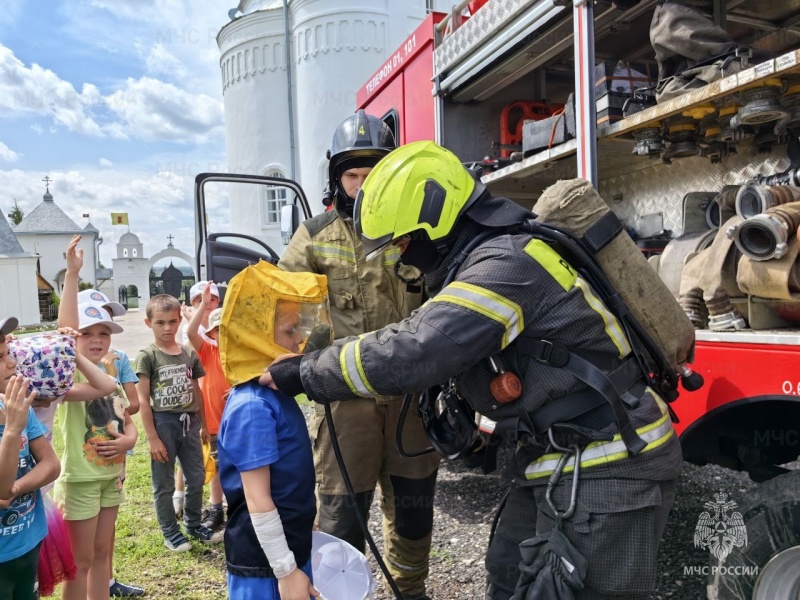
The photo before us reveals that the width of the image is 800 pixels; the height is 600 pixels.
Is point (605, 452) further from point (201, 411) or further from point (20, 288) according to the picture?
point (20, 288)

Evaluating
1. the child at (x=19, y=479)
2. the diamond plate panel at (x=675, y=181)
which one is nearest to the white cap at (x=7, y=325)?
the child at (x=19, y=479)

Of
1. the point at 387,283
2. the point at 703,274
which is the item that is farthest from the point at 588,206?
the point at 387,283

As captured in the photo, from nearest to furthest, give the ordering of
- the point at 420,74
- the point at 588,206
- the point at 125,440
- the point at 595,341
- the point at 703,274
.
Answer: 1. the point at 595,341
2. the point at 588,206
3. the point at 703,274
4. the point at 125,440
5. the point at 420,74

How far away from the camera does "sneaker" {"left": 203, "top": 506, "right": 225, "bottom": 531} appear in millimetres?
3893

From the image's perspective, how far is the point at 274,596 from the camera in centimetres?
178

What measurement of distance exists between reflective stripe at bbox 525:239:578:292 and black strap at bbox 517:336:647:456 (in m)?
0.17

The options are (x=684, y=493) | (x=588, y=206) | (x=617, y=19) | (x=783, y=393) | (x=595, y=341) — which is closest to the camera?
(x=595, y=341)

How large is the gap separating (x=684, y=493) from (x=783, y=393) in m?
2.53

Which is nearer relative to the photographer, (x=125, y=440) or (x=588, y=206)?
(x=588, y=206)

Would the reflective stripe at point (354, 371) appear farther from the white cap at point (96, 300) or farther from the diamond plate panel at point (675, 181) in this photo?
the diamond plate panel at point (675, 181)

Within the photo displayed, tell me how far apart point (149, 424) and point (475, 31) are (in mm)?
2958

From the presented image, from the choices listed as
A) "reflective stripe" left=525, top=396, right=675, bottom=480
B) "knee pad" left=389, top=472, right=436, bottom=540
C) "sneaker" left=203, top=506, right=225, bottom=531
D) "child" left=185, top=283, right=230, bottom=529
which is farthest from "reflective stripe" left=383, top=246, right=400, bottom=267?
"sneaker" left=203, top=506, right=225, bottom=531

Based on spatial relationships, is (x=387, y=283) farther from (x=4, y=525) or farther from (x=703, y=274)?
(x=4, y=525)

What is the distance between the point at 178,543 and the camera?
3.60 metres
